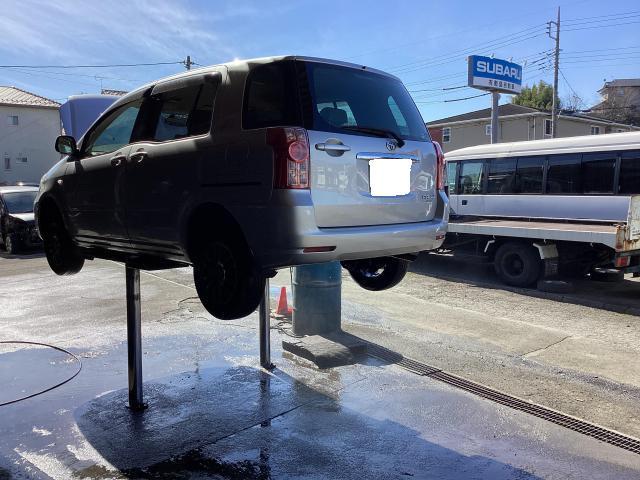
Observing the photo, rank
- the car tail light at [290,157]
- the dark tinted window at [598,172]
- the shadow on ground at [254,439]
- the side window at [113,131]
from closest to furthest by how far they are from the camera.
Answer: the car tail light at [290,157]
the shadow on ground at [254,439]
the side window at [113,131]
the dark tinted window at [598,172]

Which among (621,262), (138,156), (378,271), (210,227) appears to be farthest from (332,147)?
(621,262)

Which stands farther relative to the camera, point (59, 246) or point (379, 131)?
point (59, 246)

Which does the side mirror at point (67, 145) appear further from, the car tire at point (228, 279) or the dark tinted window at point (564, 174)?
the dark tinted window at point (564, 174)

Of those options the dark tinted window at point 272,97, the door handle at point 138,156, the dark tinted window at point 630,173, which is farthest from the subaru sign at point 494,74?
the dark tinted window at point 272,97

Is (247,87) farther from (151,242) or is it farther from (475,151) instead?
(475,151)

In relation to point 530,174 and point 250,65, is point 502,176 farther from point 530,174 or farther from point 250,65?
point 250,65

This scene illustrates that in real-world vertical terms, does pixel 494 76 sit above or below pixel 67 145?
above

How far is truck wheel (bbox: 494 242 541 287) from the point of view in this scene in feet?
31.4

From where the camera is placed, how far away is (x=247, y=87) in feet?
10.3

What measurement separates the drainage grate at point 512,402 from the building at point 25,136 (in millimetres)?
35587

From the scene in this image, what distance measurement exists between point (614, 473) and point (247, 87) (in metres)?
3.34

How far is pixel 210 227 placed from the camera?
3.30m

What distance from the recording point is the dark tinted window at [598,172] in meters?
9.82

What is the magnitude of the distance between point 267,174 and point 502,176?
389 inches
